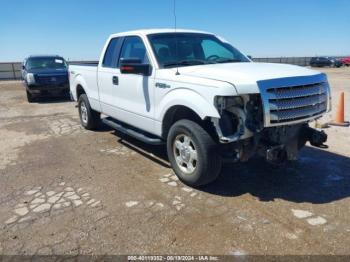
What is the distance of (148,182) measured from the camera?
4707mm

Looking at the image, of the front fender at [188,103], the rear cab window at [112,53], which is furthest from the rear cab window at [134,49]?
the front fender at [188,103]

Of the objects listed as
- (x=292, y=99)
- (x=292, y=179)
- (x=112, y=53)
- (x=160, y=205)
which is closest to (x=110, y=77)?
(x=112, y=53)

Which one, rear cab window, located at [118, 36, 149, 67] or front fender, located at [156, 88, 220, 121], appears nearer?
front fender, located at [156, 88, 220, 121]

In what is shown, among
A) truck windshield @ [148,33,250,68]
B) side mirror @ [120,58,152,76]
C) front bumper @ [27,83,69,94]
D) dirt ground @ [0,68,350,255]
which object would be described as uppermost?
truck windshield @ [148,33,250,68]

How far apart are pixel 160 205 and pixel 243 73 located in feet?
6.01

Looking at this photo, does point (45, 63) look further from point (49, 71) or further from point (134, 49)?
point (134, 49)

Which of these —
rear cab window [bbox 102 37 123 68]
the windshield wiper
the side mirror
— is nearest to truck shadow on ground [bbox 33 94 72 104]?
rear cab window [bbox 102 37 123 68]

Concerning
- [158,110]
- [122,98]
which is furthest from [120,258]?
[122,98]

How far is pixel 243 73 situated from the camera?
3.88 m

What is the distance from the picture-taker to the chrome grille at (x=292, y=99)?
3.67m

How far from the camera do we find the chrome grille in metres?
3.67

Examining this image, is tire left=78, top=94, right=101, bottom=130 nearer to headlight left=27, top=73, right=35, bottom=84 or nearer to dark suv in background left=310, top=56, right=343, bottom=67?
headlight left=27, top=73, right=35, bottom=84

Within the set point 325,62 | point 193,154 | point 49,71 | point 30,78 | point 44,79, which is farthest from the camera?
point 325,62

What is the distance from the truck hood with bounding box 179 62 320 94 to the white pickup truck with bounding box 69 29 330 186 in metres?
0.01
